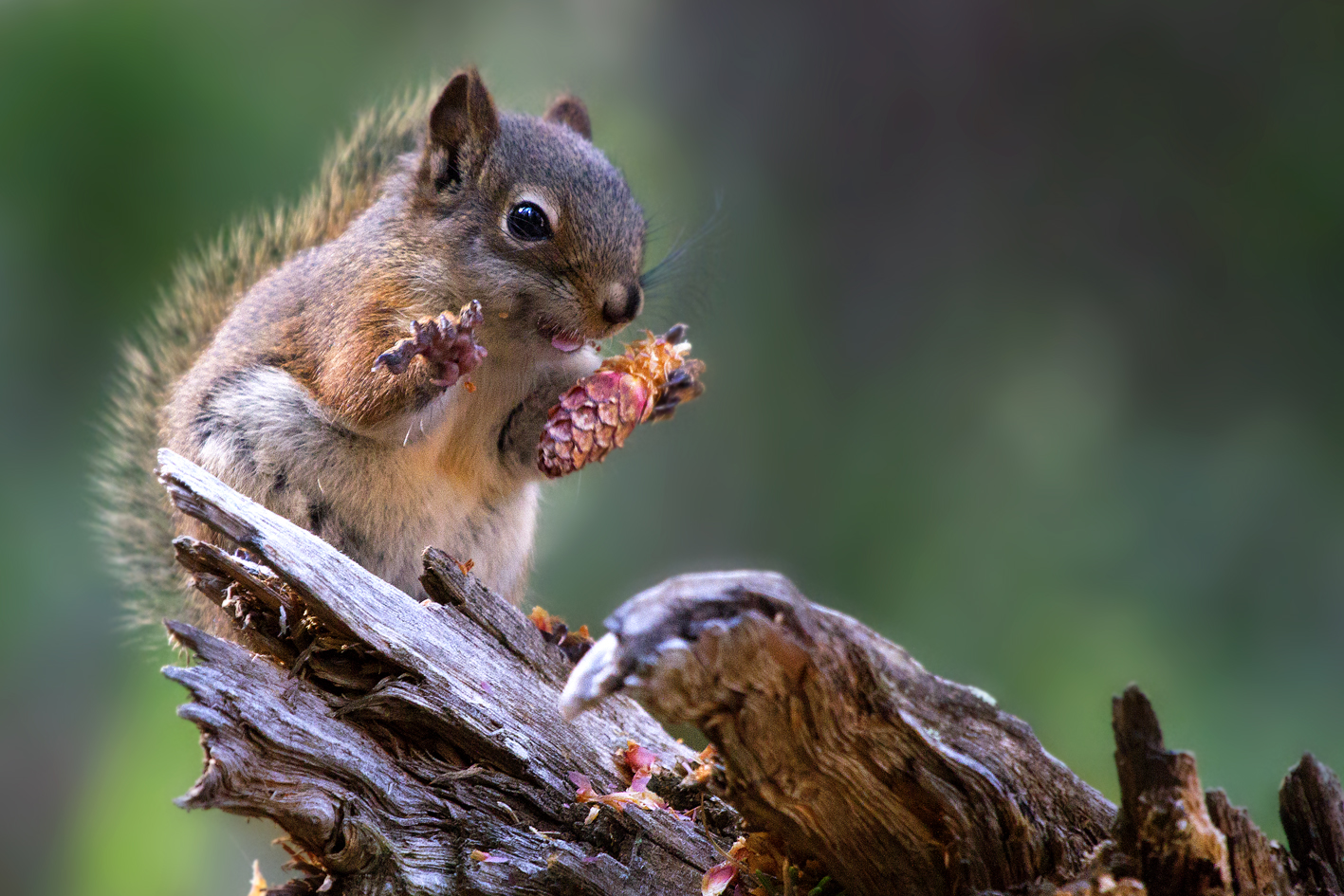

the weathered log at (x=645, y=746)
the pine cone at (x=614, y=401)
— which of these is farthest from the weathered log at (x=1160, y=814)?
the pine cone at (x=614, y=401)

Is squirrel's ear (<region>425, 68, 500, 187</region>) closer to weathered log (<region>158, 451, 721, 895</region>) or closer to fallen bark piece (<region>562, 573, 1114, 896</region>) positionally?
weathered log (<region>158, 451, 721, 895</region>)

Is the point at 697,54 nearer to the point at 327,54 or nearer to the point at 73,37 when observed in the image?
the point at 327,54

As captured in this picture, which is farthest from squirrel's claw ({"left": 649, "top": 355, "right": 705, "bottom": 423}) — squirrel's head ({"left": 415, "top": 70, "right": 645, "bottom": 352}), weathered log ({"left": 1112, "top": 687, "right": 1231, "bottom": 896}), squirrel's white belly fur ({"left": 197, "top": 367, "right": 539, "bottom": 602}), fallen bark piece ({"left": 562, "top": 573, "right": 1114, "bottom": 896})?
weathered log ({"left": 1112, "top": 687, "right": 1231, "bottom": 896})

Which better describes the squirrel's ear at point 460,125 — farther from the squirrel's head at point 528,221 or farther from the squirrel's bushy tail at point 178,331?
the squirrel's bushy tail at point 178,331

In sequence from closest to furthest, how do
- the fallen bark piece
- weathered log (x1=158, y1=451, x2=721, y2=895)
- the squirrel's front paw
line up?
1. the fallen bark piece
2. weathered log (x1=158, y1=451, x2=721, y2=895)
3. the squirrel's front paw

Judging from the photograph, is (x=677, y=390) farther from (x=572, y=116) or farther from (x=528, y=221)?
(x=572, y=116)
